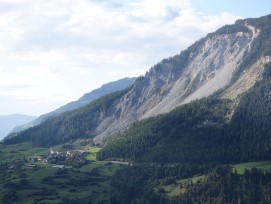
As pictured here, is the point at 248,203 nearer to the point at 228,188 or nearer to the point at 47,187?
the point at 228,188

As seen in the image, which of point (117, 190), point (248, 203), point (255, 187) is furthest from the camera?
point (117, 190)

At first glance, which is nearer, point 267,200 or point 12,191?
point 267,200

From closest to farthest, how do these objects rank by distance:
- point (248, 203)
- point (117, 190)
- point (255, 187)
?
point (248, 203) → point (255, 187) → point (117, 190)

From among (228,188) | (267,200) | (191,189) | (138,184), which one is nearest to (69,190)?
(138,184)

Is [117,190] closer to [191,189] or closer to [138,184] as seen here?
[138,184]

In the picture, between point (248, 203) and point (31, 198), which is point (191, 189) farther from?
point (31, 198)

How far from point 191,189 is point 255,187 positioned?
21678 millimetres

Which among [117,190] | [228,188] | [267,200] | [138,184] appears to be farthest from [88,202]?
[267,200]

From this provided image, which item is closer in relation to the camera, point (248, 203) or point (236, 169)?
point (248, 203)

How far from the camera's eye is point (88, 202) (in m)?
166

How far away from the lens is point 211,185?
560 ft

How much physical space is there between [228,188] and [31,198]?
68089 mm

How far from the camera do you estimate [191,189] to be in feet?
560

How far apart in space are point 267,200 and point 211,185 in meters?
22.3
